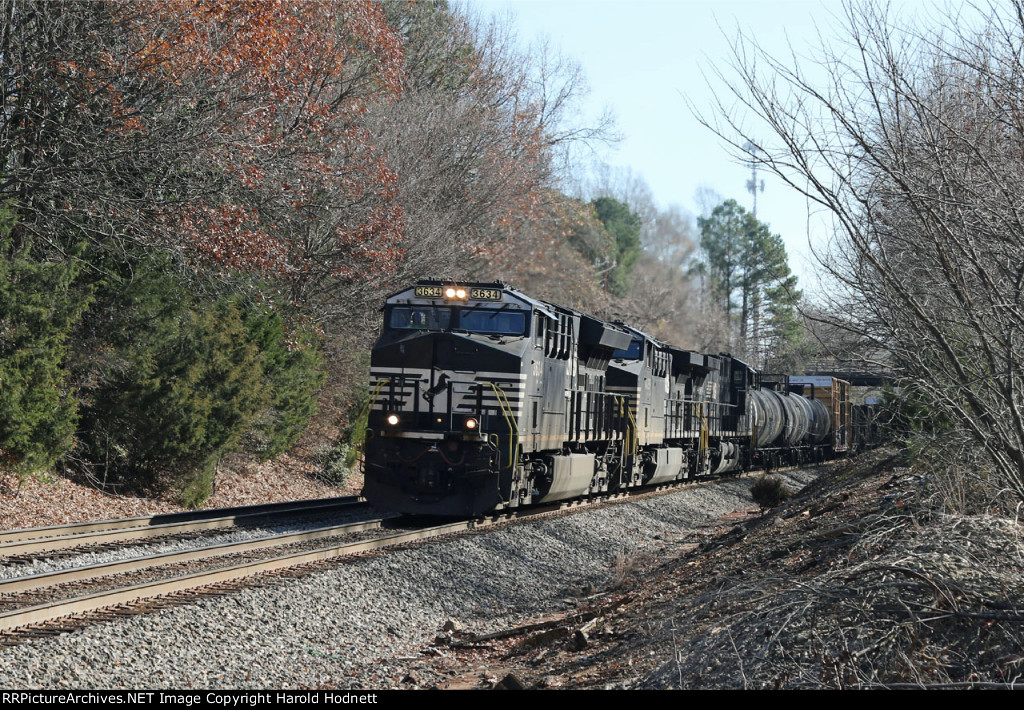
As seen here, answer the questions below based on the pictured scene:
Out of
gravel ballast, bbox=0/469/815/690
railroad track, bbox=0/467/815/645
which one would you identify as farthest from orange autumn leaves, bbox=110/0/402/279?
gravel ballast, bbox=0/469/815/690

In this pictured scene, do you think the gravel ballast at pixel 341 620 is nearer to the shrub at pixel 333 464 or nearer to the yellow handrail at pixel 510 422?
the yellow handrail at pixel 510 422

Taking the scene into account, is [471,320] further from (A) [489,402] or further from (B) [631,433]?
(B) [631,433]

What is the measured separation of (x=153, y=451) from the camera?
696 inches

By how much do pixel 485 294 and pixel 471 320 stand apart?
1.60 ft

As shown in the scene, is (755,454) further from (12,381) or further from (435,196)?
(12,381)

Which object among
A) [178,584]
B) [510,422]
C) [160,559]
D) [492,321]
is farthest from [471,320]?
[178,584]

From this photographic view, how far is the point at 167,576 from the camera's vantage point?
34.3 ft

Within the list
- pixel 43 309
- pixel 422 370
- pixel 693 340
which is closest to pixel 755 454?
pixel 422 370

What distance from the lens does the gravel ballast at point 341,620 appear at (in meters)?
7.32

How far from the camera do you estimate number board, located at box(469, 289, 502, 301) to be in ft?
51.9

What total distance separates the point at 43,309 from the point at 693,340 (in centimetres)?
6784

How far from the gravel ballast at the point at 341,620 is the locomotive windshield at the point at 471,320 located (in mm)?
3144

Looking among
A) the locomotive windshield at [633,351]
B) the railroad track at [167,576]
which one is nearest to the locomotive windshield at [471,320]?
the railroad track at [167,576]

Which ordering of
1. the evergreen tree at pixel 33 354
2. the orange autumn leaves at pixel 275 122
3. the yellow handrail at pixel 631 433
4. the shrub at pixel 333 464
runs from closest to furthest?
1. the evergreen tree at pixel 33 354
2. the orange autumn leaves at pixel 275 122
3. the yellow handrail at pixel 631 433
4. the shrub at pixel 333 464
